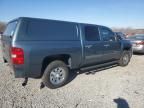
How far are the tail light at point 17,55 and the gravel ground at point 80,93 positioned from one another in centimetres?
97

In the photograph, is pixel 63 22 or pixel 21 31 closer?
pixel 21 31

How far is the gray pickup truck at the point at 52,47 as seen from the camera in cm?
388

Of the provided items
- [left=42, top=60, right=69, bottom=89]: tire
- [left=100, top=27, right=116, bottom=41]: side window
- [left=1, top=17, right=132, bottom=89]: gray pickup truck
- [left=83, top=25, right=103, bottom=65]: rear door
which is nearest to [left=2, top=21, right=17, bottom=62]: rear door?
[left=1, top=17, right=132, bottom=89]: gray pickup truck

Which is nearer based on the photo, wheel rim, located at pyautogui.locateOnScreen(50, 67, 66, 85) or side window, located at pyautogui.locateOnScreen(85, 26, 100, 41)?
wheel rim, located at pyautogui.locateOnScreen(50, 67, 66, 85)

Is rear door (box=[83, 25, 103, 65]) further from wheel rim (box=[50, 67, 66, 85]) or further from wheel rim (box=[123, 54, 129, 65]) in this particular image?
wheel rim (box=[123, 54, 129, 65])

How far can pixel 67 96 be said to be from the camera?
4141mm

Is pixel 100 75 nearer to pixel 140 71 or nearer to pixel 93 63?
pixel 93 63

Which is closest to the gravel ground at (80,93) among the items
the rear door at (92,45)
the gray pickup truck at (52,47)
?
the gray pickup truck at (52,47)

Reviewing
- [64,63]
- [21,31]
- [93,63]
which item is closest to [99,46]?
[93,63]

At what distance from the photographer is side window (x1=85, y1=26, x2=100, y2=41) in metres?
5.36

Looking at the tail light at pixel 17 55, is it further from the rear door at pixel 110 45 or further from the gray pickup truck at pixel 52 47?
the rear door at pixel 110 45

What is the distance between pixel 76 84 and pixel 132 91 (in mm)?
1717

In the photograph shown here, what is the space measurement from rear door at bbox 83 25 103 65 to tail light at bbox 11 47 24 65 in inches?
87.2

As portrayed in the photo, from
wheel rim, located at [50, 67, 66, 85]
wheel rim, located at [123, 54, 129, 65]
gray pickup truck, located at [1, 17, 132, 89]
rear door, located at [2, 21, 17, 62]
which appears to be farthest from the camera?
wheel rim, located at [123, 54, 129, 65]
